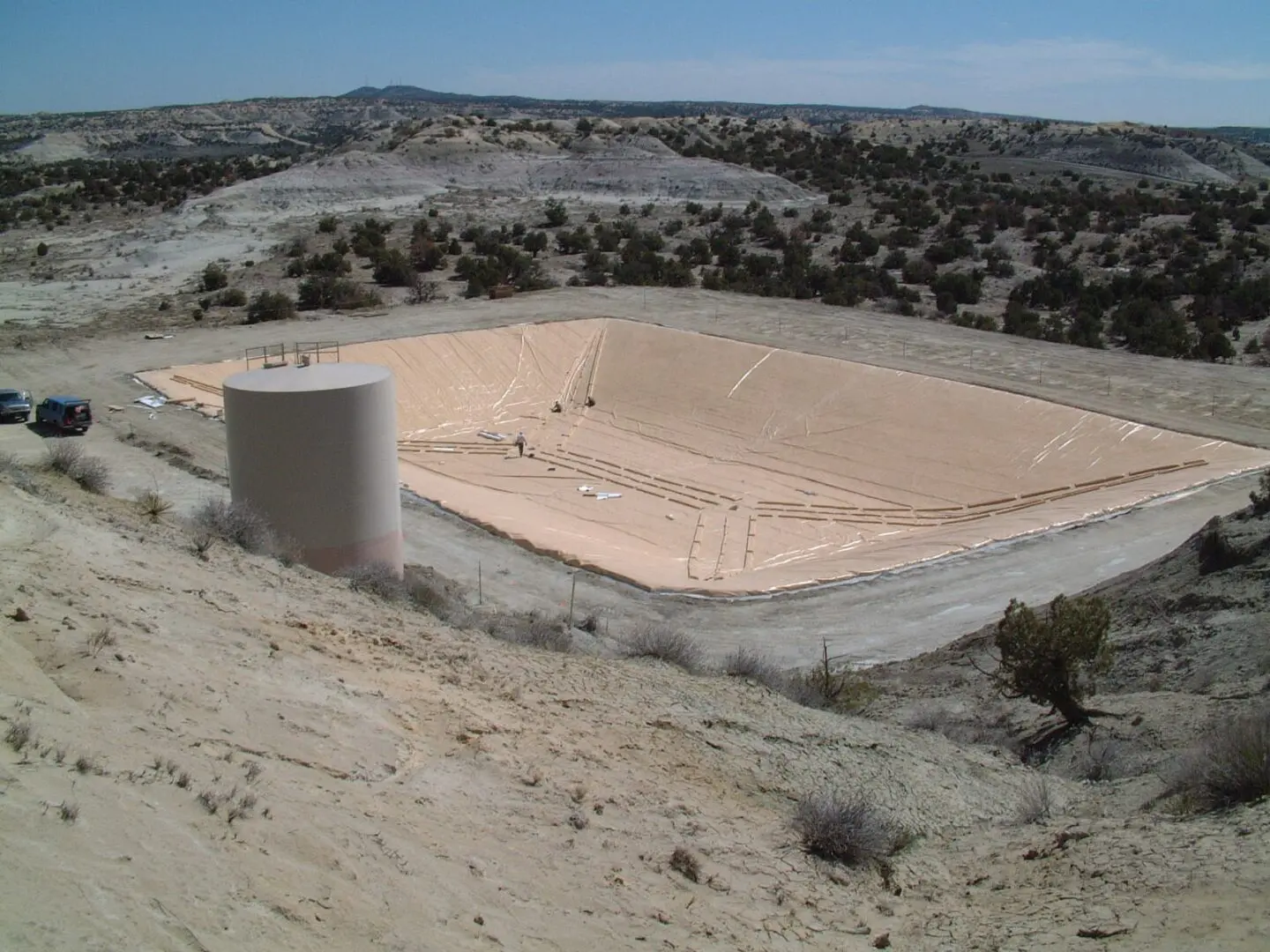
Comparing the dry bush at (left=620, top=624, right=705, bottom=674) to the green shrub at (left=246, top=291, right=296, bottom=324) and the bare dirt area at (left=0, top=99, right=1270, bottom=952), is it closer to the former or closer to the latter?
the bare dirt area at (left=0, top=99, right=1270, bottom=952)

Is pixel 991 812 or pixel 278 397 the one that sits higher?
pixel 278 397

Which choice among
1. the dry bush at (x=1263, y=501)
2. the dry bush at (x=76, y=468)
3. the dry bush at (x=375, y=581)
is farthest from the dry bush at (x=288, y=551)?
the dry bush at (x=1263, y=501)

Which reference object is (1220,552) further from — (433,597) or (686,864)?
(686,864)

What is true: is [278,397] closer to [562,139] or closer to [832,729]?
[832,729]

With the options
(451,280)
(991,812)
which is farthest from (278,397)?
(451,280)

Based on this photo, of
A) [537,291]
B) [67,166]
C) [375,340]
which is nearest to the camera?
[375,340]

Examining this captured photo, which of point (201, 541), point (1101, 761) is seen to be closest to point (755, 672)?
point (1101, 761)
